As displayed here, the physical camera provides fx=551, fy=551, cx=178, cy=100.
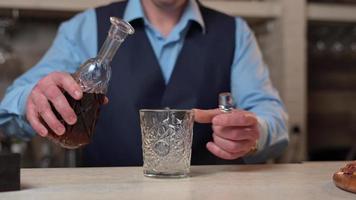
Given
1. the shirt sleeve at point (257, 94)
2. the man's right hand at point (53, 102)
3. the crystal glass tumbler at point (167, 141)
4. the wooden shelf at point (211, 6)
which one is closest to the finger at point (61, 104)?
the man's right hand at point (53, 102)

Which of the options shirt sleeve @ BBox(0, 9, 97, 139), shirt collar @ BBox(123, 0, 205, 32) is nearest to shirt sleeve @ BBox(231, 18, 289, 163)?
shirt collar @ BBox(123, 0, 205, 32)

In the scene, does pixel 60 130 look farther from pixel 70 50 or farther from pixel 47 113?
pixel 70 50

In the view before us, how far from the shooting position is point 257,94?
1308 millimetres

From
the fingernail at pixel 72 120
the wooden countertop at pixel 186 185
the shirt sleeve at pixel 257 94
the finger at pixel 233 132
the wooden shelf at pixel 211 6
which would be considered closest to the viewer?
the wooden countertop at pixel 186 185

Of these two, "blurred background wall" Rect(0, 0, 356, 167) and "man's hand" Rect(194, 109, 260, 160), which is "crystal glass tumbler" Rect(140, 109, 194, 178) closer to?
"man's hand" Rect(194, 109, 260, 160)

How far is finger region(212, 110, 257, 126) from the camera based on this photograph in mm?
808

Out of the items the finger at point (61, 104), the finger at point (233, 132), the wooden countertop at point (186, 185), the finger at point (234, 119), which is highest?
the finger at point (61, 104)

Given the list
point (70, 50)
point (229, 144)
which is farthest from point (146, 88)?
point (229, 144)

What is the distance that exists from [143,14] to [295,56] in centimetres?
78

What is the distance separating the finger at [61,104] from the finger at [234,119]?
0.69ft

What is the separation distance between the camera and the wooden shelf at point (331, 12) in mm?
1986

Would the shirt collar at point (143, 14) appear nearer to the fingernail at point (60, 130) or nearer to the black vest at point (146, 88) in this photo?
the black vest at point (146, 88)

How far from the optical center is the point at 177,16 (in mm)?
1391

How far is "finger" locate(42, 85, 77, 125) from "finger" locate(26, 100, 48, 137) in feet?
0.13
